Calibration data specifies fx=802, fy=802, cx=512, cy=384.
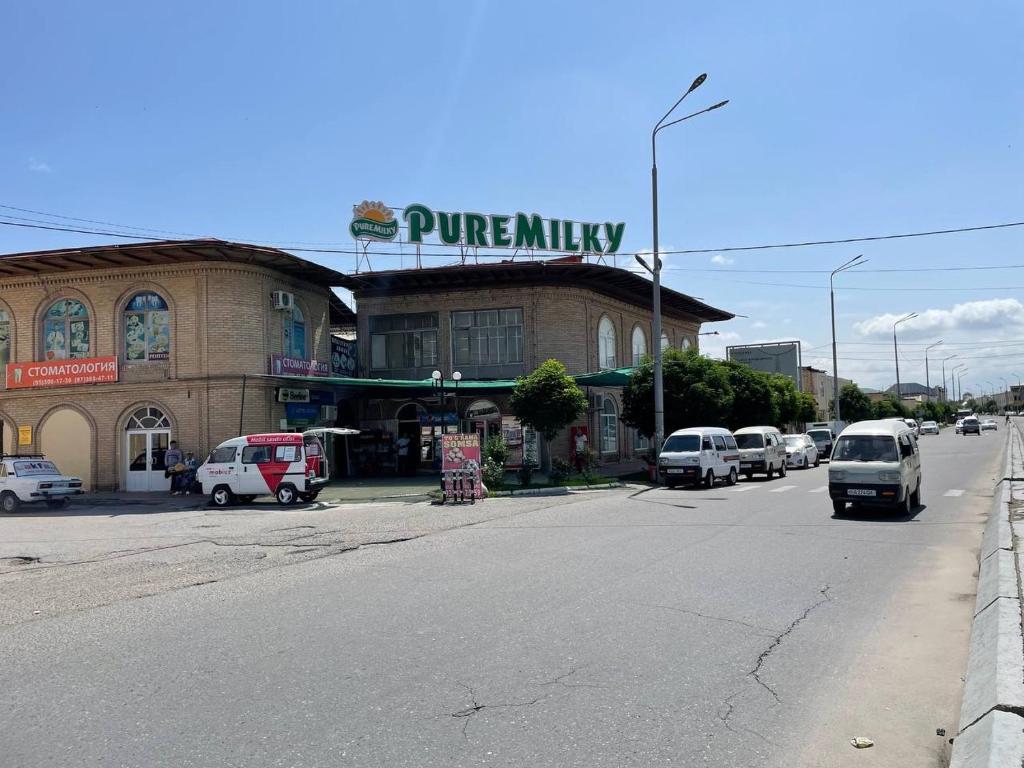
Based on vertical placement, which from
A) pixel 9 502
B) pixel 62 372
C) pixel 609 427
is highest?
pixel 62 372

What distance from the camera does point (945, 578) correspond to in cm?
984

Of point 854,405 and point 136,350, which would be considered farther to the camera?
point 854,405

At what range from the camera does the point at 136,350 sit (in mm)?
27453

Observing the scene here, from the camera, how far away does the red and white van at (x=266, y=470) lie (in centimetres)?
2223

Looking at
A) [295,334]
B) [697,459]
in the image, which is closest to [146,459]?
[295,334]

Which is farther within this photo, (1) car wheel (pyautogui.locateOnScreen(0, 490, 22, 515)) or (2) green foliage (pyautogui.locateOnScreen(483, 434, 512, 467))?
(2) green foliage (pyautogui.locateOnScreen(483, 434, 512, 467))

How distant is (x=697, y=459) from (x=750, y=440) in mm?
5804

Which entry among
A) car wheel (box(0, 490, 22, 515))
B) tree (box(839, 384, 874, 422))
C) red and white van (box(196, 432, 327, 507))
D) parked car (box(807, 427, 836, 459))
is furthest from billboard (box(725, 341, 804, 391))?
car wheel (box(0, 490, 22, 515))

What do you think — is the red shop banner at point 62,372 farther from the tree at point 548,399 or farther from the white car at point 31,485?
the tree at point 548,399

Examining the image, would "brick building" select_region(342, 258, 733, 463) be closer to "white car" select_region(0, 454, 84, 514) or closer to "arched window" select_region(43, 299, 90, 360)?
"arched window" select_region(43, 299, 90, 360)

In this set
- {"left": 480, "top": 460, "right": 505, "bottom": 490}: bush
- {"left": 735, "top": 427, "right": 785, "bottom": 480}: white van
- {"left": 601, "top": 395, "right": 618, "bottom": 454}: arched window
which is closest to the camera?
{"left": 480, "top": 460, "right": 505, "bottom": 490}: bush

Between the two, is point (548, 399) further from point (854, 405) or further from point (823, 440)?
point (854, 405)

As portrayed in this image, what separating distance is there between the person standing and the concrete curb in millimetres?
22628

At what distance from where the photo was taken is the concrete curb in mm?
4449
